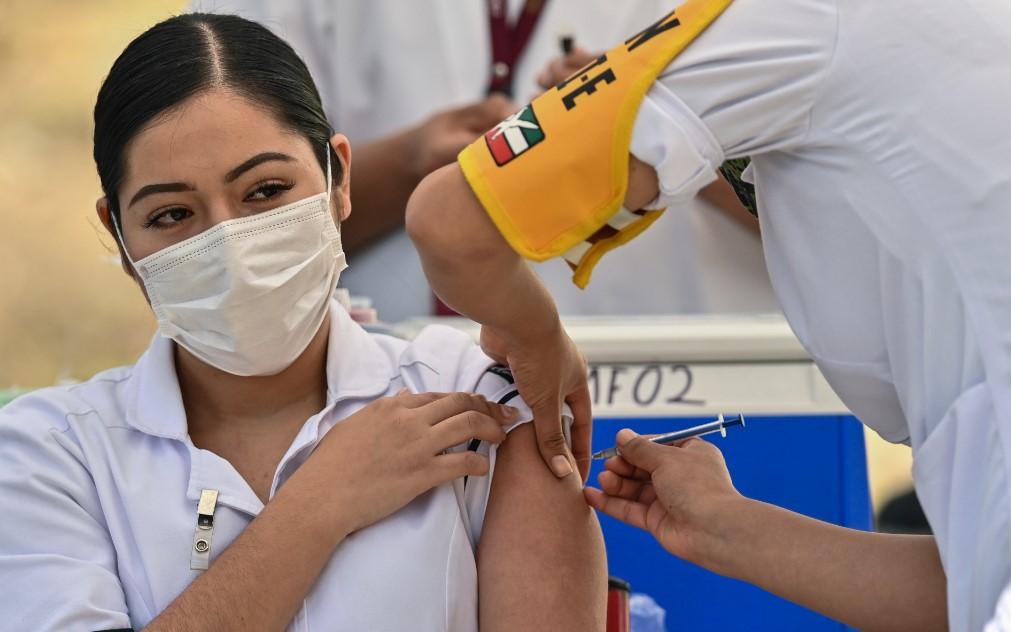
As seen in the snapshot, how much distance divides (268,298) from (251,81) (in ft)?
1.17

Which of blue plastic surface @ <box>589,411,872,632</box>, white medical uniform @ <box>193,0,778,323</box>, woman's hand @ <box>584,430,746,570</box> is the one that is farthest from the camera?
white medical uniform @ <box>193,0,778,323</box>

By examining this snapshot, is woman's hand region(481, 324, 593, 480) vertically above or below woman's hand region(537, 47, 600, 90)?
below

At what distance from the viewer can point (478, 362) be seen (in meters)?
2.06

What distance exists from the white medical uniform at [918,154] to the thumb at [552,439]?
0.56 metres

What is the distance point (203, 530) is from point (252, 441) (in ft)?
0.76

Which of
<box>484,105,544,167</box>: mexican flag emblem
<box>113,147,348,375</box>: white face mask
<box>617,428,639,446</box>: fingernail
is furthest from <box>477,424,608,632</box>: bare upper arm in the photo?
<box>484,105,544,167</box>: mexican flag emblem

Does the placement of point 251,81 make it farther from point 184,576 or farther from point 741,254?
point 741,254

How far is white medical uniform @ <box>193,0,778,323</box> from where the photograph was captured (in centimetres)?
340

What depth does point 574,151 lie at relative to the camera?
1.37 m

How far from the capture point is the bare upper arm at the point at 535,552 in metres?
1.81

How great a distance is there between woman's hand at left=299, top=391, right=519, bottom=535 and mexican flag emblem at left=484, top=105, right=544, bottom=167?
57 centimetres

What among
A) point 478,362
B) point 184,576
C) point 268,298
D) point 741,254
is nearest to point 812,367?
point 741,254

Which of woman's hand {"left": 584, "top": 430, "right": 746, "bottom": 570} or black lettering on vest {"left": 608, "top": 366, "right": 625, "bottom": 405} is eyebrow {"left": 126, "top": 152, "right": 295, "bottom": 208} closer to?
woman's hand {"left": 584, "top": 430, "right": 746, "bottom": 570}

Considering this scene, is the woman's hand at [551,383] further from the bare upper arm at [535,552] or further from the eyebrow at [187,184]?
the eyebrow at [187,184]
